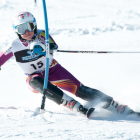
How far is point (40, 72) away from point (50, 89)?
48 cm

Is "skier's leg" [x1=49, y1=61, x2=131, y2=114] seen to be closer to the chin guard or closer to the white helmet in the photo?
the chin guard

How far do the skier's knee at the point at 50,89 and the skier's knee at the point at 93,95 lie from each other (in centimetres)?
37

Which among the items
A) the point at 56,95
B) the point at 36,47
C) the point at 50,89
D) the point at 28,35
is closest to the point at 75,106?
the point at 56,95

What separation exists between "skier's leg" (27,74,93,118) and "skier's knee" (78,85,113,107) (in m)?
0.24

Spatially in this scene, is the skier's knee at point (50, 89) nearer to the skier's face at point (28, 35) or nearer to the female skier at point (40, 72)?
the female skier at point (40, 72)

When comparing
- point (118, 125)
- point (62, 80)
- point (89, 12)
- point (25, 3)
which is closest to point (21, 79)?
→ point (62, 80)

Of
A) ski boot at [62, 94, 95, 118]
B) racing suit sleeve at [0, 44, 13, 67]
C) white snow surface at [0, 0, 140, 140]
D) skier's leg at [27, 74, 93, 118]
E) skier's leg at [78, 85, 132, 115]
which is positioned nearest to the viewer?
white snow surface at [0, 0, 140, 140]

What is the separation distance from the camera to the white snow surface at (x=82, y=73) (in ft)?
9.52

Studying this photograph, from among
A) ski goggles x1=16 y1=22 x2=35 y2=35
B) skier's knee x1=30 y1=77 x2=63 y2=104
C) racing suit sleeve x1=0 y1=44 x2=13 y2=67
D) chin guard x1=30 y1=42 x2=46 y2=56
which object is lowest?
skier's knee x1=30 y1=77 x2=63 y2=104

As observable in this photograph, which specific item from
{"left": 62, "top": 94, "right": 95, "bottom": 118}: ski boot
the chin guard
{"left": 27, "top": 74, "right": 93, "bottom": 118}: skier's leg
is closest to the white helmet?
the chin guard

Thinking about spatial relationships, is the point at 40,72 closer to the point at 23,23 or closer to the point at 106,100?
the point at 23,23

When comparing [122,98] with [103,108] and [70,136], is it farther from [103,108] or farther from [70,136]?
[70,136]

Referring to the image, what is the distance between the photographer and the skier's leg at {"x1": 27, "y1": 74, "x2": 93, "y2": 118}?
3.60 metres

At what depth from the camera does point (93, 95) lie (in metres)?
3.82
